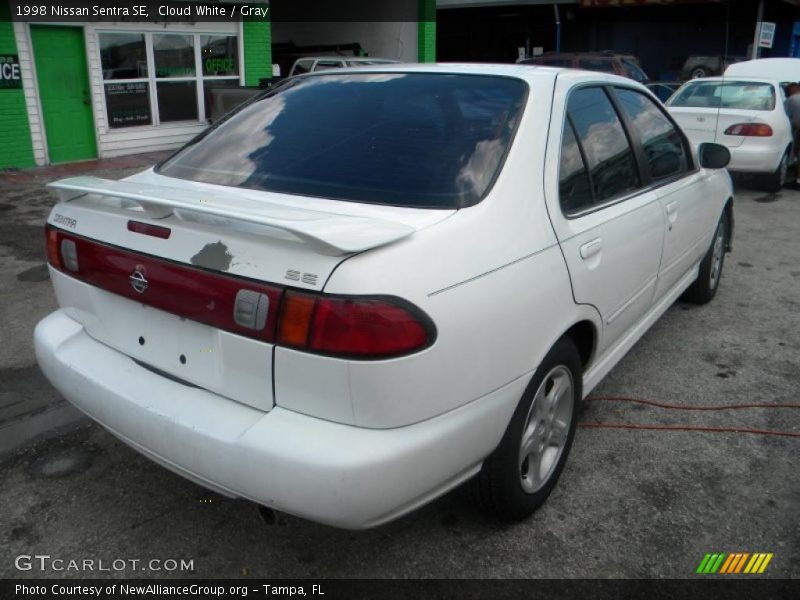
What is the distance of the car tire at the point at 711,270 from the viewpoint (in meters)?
4.96

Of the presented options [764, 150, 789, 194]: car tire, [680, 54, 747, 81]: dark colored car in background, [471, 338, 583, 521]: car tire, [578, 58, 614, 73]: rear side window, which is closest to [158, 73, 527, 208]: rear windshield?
[471, 338, 583, 521]: car tire

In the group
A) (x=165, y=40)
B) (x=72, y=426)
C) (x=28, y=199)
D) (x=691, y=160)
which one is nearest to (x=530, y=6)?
(x=165, y=40)

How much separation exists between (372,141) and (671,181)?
1.93 meters

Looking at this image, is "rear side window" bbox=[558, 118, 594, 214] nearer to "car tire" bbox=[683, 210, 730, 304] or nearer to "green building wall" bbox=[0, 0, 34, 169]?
"car tire" bbox=[683, 210, 730, 304]

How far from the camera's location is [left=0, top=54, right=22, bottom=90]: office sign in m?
10.3

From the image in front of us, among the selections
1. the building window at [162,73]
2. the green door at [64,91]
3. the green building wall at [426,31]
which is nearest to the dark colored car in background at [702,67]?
the green building wall at [426,31]

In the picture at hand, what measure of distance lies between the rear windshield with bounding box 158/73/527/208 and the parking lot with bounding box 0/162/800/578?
1.20m

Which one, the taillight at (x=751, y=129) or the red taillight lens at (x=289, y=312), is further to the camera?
the taillight at (x=751, y=129)

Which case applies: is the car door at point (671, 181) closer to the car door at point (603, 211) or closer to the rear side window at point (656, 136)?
the rear side window at point (656, 136)

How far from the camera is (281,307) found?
1971 mm

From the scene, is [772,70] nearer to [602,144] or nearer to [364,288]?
[602,144]

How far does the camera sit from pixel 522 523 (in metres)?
2.74

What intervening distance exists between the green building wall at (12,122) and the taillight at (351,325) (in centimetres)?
1042

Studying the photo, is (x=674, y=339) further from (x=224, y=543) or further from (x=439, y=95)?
(x=224, y=543)
